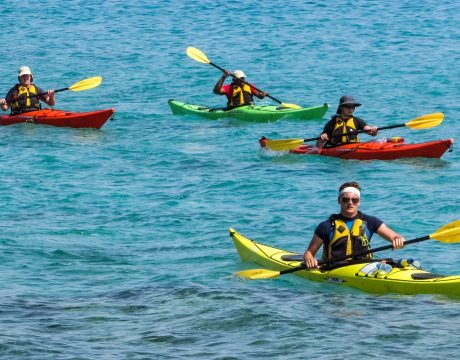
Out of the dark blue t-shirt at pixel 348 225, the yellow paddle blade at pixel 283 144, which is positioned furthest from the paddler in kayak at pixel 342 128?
the dark blue t-shirt at pixel 348 225

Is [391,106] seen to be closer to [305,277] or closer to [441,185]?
[441,185]

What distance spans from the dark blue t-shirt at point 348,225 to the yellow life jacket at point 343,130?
685 cm

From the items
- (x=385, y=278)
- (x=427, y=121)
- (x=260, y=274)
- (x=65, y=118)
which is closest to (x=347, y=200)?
(x=385, y=278)

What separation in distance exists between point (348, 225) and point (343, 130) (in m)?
7.15

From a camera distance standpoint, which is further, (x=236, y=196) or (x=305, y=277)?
(x=236, y=196)

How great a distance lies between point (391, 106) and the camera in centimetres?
2475

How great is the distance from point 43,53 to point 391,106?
494 inches

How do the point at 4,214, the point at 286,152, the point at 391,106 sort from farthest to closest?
the point at 391,106 → the point at 286,152 → the point at 4,214

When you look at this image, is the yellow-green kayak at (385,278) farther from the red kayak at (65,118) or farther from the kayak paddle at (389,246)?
the red kayak at (65,118)

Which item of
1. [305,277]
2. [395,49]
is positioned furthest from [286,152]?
[395,49]

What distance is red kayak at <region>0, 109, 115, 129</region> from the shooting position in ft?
71.7

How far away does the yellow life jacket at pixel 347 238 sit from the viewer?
11.6 metres

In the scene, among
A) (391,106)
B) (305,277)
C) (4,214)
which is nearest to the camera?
(305,277)

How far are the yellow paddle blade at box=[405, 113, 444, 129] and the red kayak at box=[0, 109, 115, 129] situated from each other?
6395 mm
